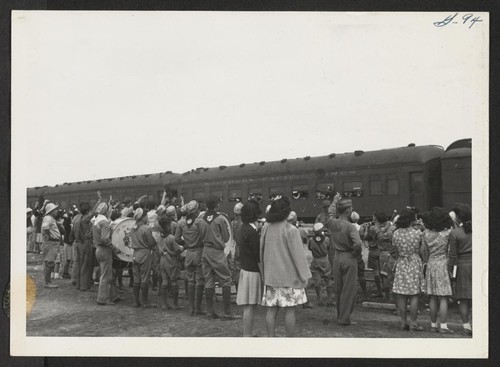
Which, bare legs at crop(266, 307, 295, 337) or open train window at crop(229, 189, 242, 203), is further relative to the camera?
open train window at crop(229, 189, 242, 203)

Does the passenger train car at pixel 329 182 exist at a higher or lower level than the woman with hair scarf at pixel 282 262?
higher

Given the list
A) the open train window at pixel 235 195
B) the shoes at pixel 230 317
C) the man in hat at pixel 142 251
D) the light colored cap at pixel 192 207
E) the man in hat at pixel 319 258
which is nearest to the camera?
the shoes at pixel 230 317

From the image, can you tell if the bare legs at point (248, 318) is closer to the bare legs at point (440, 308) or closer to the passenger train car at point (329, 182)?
the bare legs at point (440, 308)

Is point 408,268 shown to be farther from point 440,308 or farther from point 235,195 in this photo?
point 235,195

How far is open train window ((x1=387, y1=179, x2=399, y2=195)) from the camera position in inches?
436

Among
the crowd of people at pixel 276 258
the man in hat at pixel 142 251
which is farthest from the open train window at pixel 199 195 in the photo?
the man in hat at pixel 142 251

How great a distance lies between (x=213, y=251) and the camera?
639 cm

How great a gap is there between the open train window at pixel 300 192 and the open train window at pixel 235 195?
1.39 m

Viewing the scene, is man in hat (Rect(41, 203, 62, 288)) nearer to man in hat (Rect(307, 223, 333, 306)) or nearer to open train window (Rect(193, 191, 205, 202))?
man in hat (Rect(307, 223, 333, 306))

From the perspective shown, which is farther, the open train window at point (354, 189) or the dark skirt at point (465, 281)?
the open train window at point (354, 189)

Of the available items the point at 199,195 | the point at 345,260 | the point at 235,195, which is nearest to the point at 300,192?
the point at 235,195

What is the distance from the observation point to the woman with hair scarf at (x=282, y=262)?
5.31 meters

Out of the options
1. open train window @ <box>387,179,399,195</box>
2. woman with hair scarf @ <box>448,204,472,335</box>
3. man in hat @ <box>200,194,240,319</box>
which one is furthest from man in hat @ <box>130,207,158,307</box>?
open train window @ <box>387,179,399,195</box>

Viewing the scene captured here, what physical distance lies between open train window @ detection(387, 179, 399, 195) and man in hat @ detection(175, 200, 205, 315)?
5821 millimetres
